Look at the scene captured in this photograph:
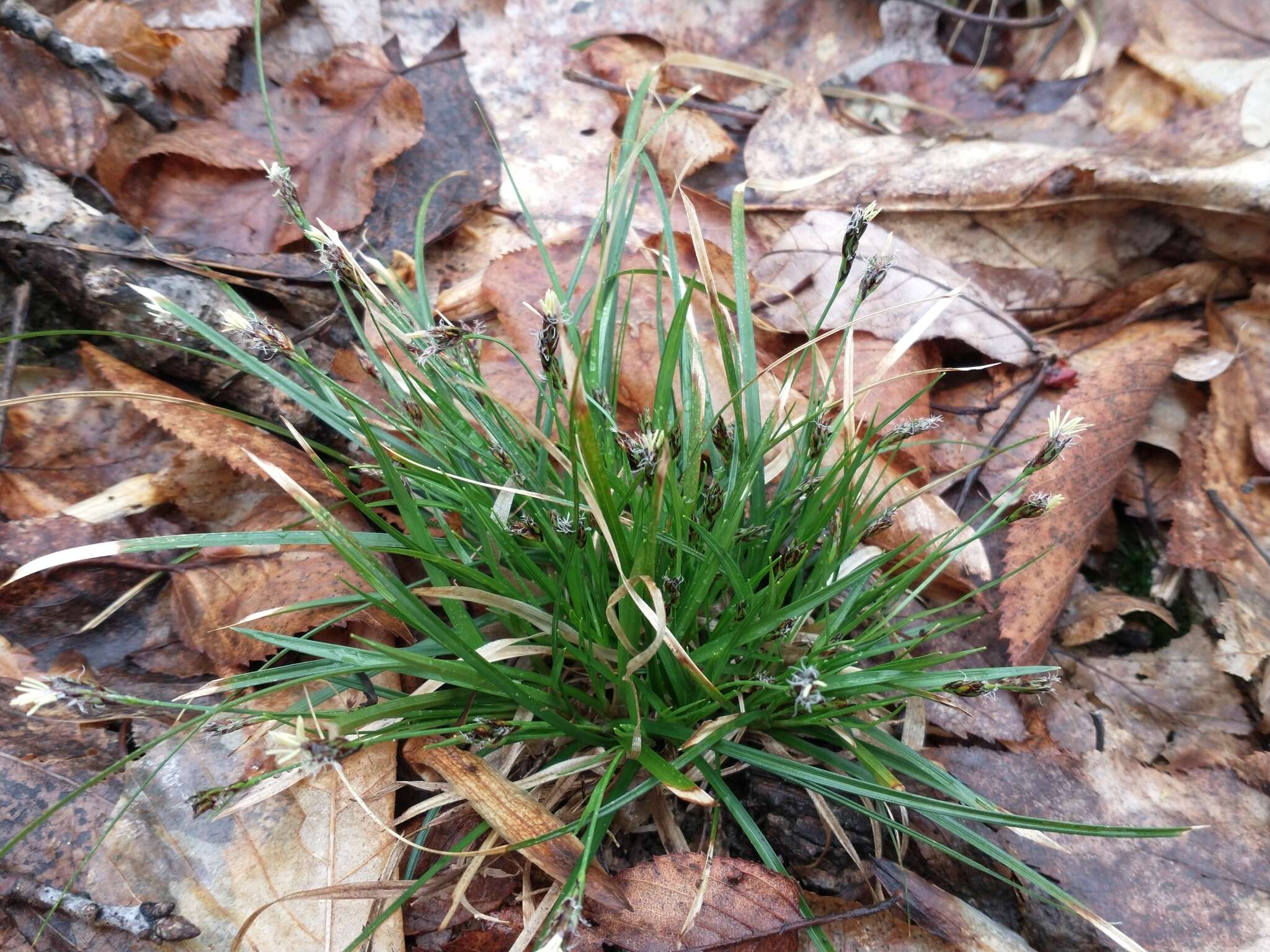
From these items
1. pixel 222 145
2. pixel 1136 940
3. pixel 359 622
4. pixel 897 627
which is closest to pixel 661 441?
pixel 897 627

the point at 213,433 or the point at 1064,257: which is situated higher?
the point at 1064,257

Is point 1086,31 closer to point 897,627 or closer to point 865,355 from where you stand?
point 865,355

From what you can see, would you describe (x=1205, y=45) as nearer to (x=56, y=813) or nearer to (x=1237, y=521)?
(x=1237, y=521)

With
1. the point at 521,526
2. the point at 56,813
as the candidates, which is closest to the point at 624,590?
the point at 521,526

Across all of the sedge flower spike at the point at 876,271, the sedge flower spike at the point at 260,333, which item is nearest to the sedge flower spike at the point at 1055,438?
the sedge flower spike at the point at 876,271

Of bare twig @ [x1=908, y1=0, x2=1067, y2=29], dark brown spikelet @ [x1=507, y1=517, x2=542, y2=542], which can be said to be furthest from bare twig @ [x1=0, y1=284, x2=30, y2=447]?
bare twig @ [x1=908, y1=0, x2=1067, y2=29]

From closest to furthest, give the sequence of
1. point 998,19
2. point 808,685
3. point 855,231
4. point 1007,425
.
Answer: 1. point 808,685
2. point 855,231
3. point 1007,425
4. point 998,19

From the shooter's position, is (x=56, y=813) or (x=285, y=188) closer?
(x=285, y=188)
